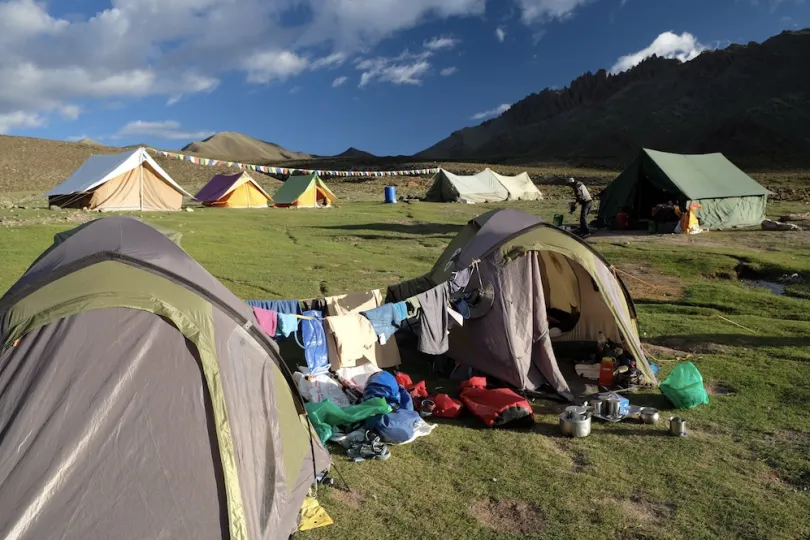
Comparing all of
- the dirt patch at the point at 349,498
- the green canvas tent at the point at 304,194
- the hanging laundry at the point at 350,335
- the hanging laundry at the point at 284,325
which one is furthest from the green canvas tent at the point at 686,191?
the dirt patch at the point at 349,498

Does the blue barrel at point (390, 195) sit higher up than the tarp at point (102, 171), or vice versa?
the tarp at point (102, 171)

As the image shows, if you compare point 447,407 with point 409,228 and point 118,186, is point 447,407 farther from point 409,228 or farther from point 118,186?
point 118,186

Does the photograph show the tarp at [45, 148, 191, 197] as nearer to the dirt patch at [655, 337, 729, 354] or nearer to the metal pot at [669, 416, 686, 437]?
the dirt patch at [655, 337, 729, 354]

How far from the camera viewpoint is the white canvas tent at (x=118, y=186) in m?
25.6

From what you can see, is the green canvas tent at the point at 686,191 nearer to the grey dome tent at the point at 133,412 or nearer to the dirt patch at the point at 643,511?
the dirt patch at the point at 643,511

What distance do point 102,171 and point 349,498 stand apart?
82.8 ft

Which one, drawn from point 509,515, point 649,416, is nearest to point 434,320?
point 649,416

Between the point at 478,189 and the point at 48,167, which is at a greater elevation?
the point at 48,167

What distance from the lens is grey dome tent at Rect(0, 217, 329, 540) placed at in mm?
3742

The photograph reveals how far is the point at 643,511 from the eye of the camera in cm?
491

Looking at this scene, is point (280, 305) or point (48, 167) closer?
point (280, 305)

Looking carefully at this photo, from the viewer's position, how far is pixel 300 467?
202 inches

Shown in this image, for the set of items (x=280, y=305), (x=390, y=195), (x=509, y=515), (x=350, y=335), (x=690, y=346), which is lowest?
(x=509, y=515)

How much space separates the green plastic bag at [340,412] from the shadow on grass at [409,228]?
575 inches
